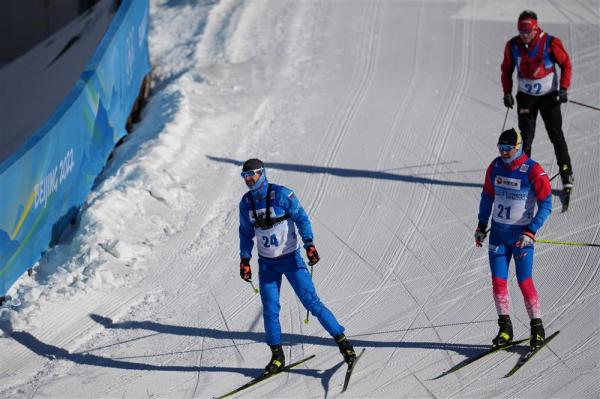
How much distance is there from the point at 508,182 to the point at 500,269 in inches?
30.1

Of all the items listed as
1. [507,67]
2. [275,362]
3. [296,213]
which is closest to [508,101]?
[507,67]

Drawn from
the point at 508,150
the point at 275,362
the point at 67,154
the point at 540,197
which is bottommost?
the point at 275,362

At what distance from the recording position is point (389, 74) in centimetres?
1493

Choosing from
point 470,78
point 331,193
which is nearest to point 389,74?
point 470,78

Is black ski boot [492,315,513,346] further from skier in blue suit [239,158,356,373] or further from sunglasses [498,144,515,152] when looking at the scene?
sunglasses [498,144,515,152]

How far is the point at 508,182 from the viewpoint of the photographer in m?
8.13

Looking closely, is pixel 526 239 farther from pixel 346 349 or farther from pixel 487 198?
pixel 346 349

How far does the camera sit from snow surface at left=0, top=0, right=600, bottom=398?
868 cm

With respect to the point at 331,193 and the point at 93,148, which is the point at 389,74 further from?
the point at 93,148

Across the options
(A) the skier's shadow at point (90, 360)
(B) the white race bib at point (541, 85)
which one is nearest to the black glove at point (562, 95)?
(B) the white race bib at point (541, 85)

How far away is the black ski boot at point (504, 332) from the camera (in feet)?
27.3

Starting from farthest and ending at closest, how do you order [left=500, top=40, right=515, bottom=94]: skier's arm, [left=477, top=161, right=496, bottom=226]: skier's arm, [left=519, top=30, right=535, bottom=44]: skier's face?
1. [left=500, top=40, right=515, bottom=94]: skier's arm
2. [left=519, top=30, right=535, bottom=44]: skier's face
3. [left=477, top=161, right=496, bottom=226]: skier's arm

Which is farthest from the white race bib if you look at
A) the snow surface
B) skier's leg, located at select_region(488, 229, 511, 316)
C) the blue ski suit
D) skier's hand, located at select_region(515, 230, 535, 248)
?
the blue ski suit

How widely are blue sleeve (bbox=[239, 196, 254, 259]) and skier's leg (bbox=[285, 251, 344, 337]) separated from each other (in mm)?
443
